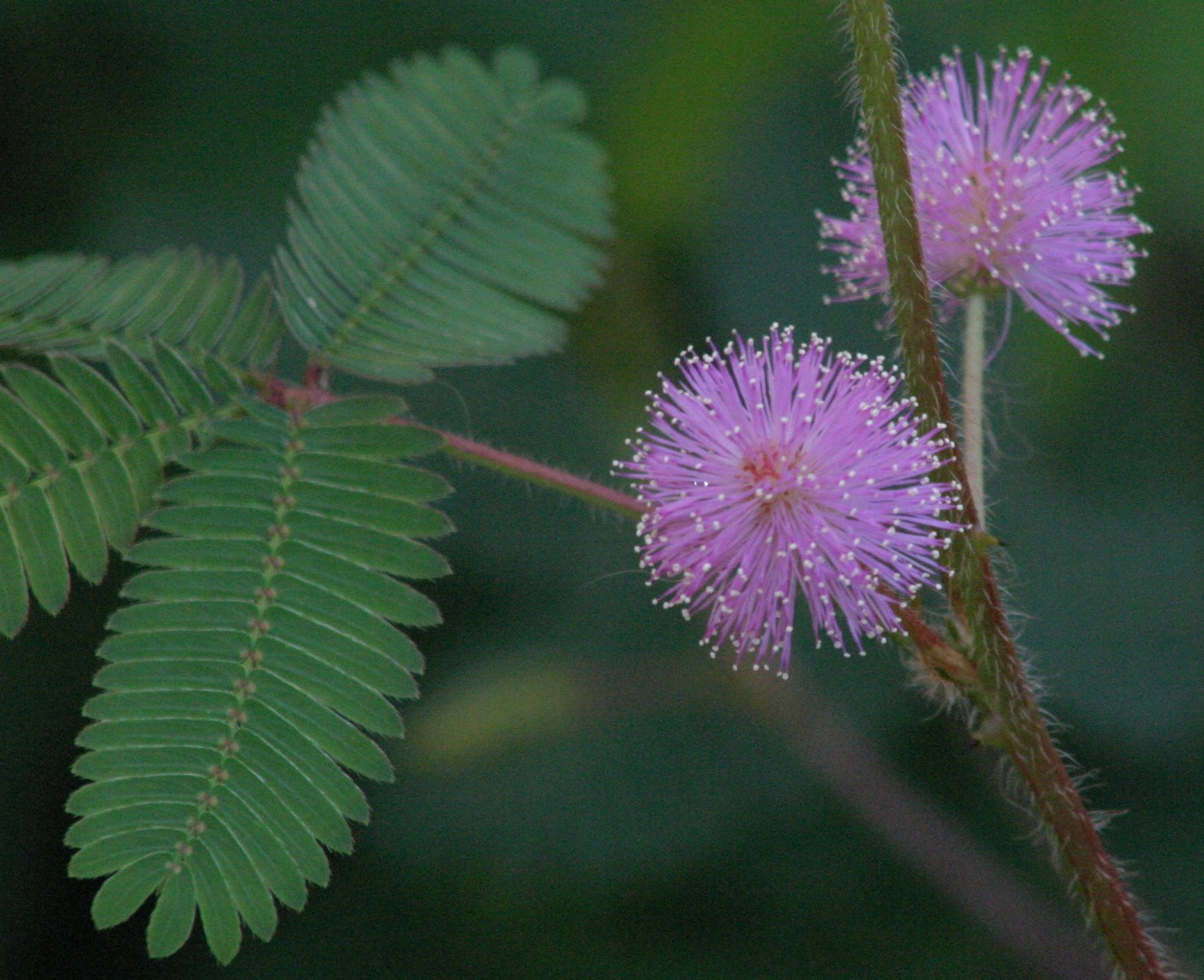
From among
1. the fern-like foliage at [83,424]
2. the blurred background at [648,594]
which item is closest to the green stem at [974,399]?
the fern-like foliage at [83,424]

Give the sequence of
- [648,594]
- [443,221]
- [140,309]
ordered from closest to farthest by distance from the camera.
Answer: [140,309] < [443,221] < [648,594]

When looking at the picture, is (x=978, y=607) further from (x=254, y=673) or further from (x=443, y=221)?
(x=443, y=221)

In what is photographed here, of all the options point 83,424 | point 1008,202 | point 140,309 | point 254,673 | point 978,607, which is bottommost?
point 254,673

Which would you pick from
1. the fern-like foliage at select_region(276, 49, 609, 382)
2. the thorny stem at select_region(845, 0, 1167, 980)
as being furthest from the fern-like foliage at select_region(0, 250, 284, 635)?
the thorny stem at select_region(845, 0, 1167, 980)

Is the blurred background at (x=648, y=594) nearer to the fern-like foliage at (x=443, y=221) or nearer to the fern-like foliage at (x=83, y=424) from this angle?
the fern-like foliage at (x=443, y=221)

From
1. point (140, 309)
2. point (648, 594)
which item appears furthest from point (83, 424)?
point (648, 594)

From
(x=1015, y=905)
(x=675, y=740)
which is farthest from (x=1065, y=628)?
(x=675, y=740)
